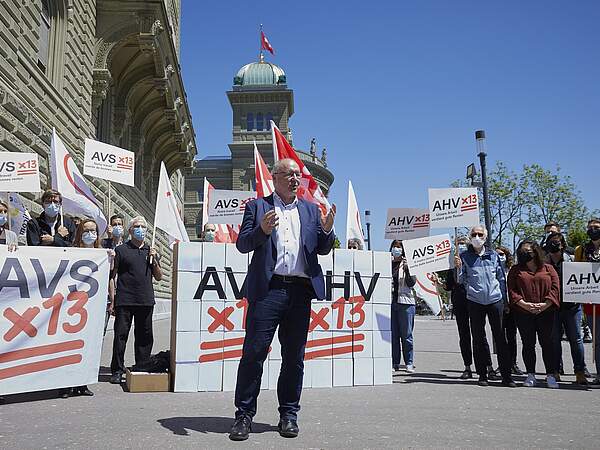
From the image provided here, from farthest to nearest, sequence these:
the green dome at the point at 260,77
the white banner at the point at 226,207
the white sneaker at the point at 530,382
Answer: the green dome at the point at 260,77 → the white banner at the point at 226,207 → the white sneaker at the point at 530,382

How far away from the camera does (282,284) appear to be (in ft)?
15.1

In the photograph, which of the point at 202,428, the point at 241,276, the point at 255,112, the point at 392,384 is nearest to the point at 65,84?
the point at 241,276

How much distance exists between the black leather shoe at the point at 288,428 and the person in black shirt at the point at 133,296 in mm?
3173

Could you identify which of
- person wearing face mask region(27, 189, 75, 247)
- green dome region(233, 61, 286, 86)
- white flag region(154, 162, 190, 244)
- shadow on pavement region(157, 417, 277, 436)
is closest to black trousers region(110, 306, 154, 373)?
person wearing face mask region(27, 189, 75, 247)

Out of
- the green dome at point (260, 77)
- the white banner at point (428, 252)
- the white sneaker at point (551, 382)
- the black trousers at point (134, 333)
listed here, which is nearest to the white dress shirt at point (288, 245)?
the black trousers at point (134, 333)

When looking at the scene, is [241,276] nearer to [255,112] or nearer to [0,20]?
[0,20]

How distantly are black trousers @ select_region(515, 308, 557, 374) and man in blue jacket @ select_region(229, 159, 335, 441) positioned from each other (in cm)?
391

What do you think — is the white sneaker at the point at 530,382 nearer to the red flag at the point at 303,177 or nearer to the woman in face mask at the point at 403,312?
the woman in face mask at the point at 403,312

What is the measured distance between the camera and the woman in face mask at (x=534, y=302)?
295 inches

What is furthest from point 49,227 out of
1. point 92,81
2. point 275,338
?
point 92,81

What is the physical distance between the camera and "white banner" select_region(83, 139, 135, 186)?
31.5 ft

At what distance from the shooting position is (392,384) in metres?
7.37

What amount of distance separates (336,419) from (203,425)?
1.07 meters

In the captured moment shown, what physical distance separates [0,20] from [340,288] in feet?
29.0
